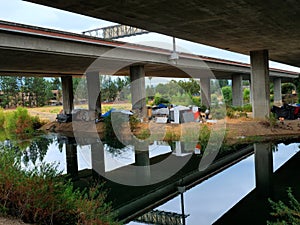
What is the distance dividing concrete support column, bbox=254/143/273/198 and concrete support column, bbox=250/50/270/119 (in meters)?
4.74

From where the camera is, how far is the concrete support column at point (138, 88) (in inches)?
928

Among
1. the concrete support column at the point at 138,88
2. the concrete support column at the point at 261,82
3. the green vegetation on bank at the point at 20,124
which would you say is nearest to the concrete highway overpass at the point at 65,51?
the concrete support column at the point at 138,88

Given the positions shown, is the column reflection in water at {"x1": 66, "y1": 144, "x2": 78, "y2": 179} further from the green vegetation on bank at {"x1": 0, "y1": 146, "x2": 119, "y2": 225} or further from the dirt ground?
the dirt ground

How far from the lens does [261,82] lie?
1852cm

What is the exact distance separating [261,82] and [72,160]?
11.1 metres

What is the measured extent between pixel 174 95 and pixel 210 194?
29965 millimetres

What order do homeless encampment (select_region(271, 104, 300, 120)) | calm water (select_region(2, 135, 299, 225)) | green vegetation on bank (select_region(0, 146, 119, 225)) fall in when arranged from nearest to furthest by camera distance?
1. green vegetation on bank (select_region(0, 146, 119, 225))
2. calm water (select_region(2, 135, 299, 225))
3. homeless encampment (select_region(271, 104, 300, 120))

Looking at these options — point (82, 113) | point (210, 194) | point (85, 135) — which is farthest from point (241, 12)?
point (82, 113)

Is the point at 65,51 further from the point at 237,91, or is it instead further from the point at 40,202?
the point at 237,91

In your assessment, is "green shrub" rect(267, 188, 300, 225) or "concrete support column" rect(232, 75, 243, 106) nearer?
"green shrub" rect(267, 188, 300, 225)

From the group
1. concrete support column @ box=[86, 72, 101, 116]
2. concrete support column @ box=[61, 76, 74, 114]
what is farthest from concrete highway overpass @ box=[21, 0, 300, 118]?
concrete support column @ box=[61, 76, 74, 114]

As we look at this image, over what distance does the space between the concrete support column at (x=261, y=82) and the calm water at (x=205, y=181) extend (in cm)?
471

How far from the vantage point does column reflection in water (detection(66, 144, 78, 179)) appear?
1120 centimetres

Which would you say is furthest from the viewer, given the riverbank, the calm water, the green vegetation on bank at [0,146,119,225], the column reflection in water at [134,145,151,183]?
the riverbank
